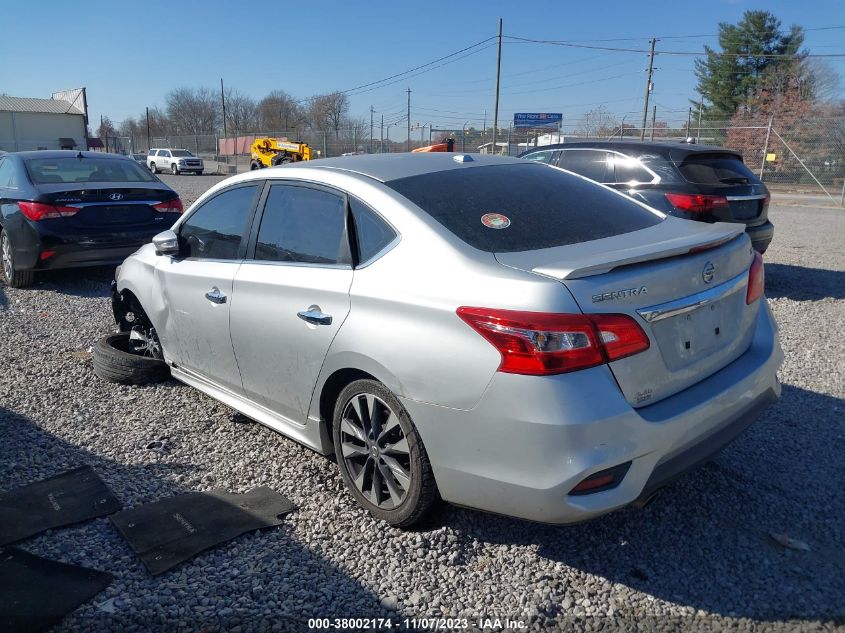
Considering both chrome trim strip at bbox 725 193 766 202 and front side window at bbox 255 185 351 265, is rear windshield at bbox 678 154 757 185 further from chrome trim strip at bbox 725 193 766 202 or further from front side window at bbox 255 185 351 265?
front side window at bbox 255 185 351 265

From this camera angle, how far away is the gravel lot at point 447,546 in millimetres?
2551

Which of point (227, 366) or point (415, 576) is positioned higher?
point (227, 366)

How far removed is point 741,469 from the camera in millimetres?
3547

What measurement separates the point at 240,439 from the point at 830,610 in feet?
10.3

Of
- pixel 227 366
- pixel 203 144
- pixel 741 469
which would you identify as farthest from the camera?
pixel 203 144

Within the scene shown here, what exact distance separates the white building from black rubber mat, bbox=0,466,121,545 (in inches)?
2249

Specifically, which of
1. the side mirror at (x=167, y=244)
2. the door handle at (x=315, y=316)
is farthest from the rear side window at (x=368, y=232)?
the side mirror at (x=167, y=244)

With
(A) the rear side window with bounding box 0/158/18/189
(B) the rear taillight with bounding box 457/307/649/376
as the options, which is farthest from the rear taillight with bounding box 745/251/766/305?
(A) the rear side window with bounding box 0/158/18/189

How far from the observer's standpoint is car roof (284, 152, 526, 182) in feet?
11.2

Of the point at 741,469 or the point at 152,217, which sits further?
the point at 152,217

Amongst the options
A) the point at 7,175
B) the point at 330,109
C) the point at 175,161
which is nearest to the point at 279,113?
the point at 330,109

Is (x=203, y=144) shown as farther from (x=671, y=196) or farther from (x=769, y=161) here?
(x=671, y=196)

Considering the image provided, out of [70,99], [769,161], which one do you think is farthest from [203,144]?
[769,161]

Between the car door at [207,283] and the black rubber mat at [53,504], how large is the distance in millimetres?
910
